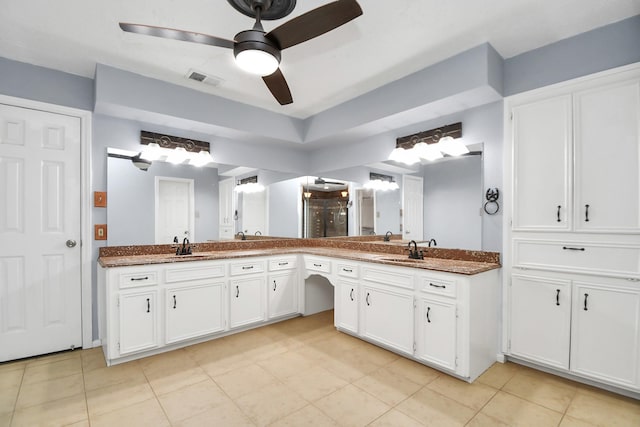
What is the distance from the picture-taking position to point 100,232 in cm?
300

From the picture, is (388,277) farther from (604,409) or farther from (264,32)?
(264,32)

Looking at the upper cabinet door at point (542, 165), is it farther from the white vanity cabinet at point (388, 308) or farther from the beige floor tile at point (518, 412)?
the beige floor tile at point (518, 412)

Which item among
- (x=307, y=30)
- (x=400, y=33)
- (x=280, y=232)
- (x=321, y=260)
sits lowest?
(x=321, y=260)

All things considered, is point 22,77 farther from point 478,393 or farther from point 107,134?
point 478,393

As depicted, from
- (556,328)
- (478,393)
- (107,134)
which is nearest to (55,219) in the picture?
(107,134)

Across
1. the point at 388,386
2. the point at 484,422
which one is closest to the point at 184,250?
the point at 388,386

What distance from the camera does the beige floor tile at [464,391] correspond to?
210 cm

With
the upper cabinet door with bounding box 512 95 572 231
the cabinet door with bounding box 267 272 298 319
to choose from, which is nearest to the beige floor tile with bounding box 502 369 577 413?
the upper cabinet door with bounding box 512 95 572 231

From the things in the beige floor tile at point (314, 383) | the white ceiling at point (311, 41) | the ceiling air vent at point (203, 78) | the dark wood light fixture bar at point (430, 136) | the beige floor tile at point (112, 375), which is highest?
the white ceiling at point (311, 41)

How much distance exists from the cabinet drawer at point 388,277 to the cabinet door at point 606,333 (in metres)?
1.21

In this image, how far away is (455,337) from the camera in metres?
2.36

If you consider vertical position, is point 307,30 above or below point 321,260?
above

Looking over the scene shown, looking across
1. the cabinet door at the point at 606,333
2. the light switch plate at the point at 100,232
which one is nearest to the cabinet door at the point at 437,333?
the cabinet door at the point at 606,333

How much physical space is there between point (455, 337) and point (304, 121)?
3.14m
